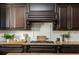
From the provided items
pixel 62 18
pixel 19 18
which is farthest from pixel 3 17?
pixel 62 18

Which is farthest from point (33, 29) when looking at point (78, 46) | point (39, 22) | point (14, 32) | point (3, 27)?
point (78, 46)

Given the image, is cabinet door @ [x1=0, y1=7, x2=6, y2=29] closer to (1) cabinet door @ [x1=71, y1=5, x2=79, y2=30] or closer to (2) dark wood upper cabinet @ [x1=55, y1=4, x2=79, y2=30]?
(2) dark wood upper cabinet @ [x1=55, y1=4, x2=79, y2=30]

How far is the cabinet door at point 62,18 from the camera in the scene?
182 inches

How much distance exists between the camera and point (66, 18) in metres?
4.65

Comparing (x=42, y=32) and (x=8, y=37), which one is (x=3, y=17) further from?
(x=42, y=32)

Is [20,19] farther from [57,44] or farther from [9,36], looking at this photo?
[57,44]

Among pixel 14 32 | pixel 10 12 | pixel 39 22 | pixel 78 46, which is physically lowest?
pixel 78 46

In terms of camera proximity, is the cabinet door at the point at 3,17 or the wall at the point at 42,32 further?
the wall at the point at 42,32

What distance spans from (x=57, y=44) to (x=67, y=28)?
2.08ft

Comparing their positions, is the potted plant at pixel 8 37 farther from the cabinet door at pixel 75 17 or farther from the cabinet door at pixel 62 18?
the cabinet door at pixel 75 17

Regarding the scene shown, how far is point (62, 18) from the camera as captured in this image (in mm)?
4652

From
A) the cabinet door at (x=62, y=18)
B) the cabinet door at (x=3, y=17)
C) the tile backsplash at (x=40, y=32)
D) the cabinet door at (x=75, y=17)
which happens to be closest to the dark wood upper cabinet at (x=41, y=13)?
the cabinet door at (x=62, y=18)

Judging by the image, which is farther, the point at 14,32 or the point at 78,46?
the point at 14,32

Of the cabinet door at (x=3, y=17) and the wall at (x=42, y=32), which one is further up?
the cabinet door at (x=3, y=17)
